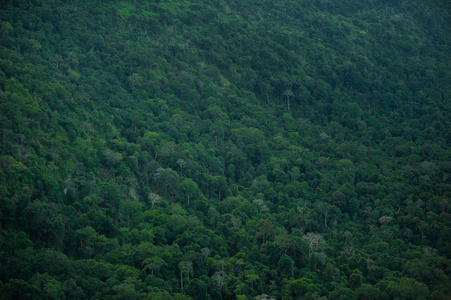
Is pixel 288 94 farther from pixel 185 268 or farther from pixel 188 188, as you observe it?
pixel 185 268

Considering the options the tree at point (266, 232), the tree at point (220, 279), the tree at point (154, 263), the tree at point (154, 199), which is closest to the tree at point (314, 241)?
the tree at point (266, 232)

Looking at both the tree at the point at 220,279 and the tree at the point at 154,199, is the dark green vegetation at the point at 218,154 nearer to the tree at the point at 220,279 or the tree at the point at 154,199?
the tree at the point at 154,199

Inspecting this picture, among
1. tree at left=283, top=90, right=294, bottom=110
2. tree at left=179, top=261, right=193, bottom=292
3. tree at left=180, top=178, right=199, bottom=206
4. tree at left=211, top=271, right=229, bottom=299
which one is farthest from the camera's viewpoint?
tree at left=283, top=90, right=294, bottom=110

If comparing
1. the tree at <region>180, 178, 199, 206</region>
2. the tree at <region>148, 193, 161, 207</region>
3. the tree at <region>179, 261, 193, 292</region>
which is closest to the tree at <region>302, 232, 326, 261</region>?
the tree at <region>180, 178, 199, 206</region>

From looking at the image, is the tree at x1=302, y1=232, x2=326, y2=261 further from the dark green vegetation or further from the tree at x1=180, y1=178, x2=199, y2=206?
the tree at x1=180, y1=178, x2=199, y2=206

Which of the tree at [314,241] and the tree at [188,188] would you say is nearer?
the tree at [314,241]

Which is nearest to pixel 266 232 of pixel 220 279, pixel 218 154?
pixel 220 279

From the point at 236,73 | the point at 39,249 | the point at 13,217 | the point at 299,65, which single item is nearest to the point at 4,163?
the point at 13,217

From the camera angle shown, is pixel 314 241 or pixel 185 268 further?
pixel 314 241

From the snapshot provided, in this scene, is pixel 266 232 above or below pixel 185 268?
below
